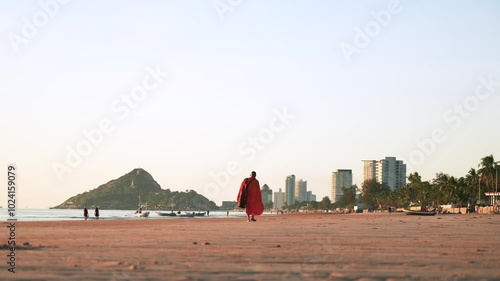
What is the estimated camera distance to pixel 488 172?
144 m

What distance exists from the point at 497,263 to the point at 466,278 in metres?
1.81

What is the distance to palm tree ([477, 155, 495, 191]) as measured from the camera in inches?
5645

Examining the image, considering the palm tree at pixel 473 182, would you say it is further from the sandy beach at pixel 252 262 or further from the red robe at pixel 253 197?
the sandy beach at pixel 252 262

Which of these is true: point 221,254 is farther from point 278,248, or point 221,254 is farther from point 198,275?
point 198,275

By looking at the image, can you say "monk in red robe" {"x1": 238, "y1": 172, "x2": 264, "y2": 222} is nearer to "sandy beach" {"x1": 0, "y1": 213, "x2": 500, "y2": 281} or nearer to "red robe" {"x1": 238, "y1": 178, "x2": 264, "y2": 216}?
"red robe" {"x1": 238, "y1": 178, "x2": 264, "y2": 216}

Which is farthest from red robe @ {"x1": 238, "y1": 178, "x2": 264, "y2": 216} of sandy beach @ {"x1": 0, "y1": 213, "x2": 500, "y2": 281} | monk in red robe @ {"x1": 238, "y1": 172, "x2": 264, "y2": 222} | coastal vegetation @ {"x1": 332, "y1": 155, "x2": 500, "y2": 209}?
coastal vegetation @ {"x1": 332, "y1": 155, "x2": 500, "y2": 209}

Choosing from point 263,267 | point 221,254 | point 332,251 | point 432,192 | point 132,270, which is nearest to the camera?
point 132,270

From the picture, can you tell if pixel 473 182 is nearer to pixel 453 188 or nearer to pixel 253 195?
pixel 453 188

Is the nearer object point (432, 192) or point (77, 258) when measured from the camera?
point (77, 258)

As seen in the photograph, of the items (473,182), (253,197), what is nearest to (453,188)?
(473,182)

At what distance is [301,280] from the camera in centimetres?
593

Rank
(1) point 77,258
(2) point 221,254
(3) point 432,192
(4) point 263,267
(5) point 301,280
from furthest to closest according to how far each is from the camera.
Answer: (3) point 432,192 < (2) point 221,254 < (1) point 77,258 < (4) point 263,267 < (5) point 301,280

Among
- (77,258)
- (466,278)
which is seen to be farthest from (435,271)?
(77,258)

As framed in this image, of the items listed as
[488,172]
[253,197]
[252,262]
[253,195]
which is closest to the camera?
[252,262]
